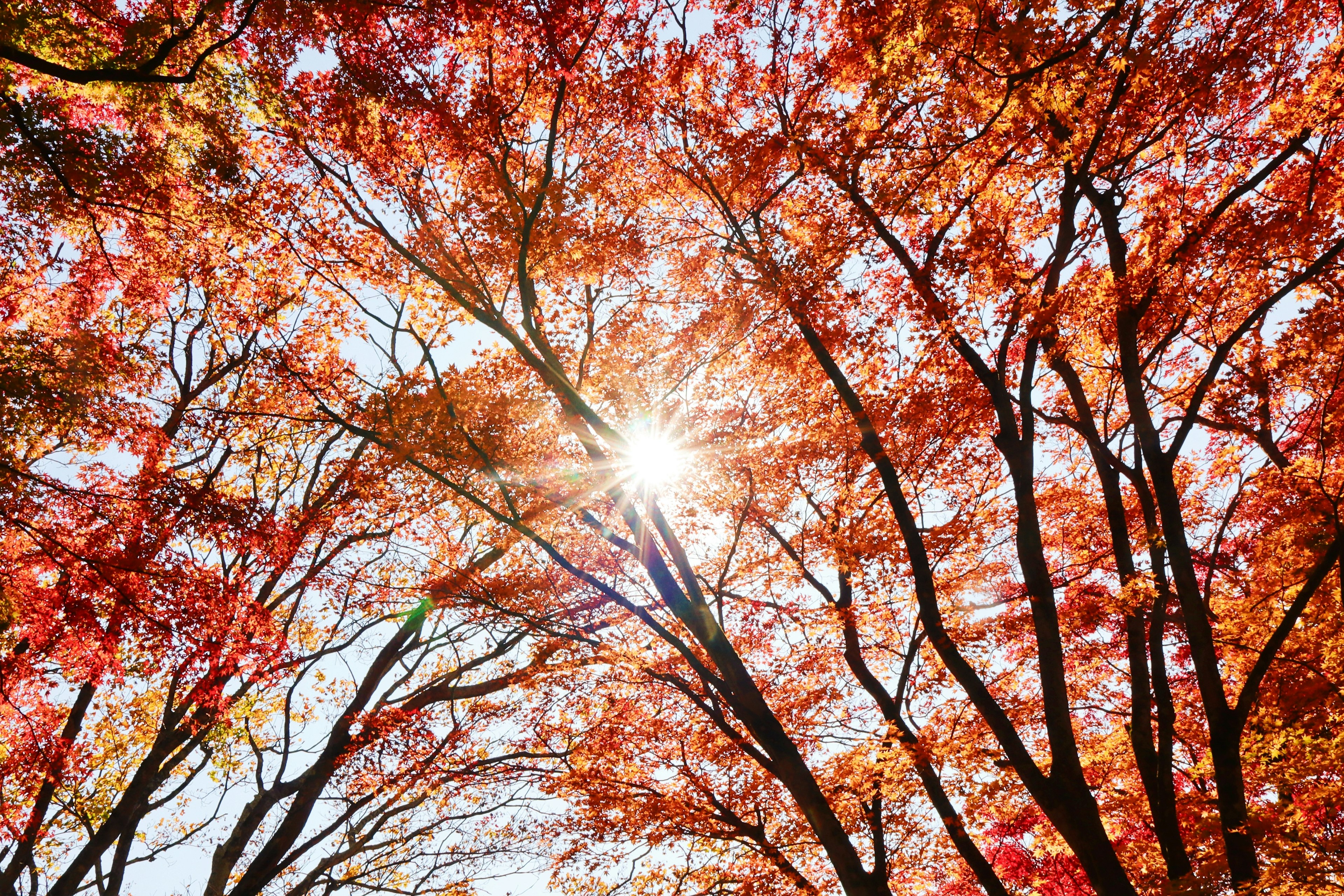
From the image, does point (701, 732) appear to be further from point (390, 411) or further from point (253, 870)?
point (253, 870)

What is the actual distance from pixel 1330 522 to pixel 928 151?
15.7ft

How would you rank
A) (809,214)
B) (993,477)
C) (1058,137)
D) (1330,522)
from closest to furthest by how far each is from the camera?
(1330,522)
(1058,137)
(809,214)
(993,477)

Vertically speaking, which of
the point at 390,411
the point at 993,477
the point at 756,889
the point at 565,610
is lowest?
the point at 756,889

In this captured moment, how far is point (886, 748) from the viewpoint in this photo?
668cm

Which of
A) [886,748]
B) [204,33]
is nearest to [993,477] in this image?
[886,748]

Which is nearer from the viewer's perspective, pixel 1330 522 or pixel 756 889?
pixel 1330 522

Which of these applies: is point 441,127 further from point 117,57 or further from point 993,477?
point 993,477

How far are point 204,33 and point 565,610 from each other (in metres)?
6.88

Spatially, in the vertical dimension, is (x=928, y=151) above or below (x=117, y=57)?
below

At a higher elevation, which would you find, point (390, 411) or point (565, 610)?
point (390, 411)

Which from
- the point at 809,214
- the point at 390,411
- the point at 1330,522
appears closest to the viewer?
the point at 1330,522

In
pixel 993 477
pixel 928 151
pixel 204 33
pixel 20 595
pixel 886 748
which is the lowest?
pixel 886 748

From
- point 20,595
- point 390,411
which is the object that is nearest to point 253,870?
point 20,595

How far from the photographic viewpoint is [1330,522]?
5801mm
